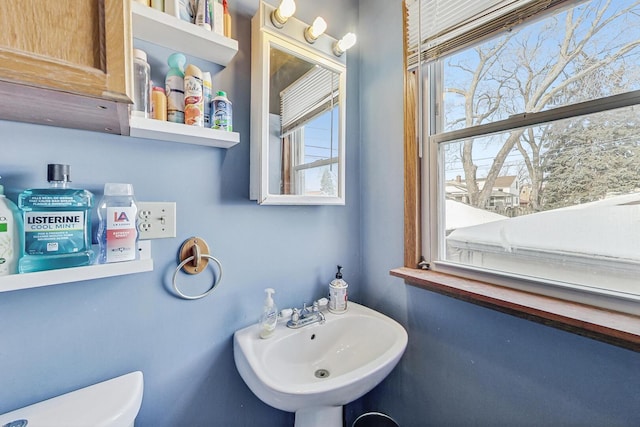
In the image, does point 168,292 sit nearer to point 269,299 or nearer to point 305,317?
point 269,299

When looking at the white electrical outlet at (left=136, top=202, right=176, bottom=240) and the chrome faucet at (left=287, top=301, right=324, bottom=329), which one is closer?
the white electrical outlet at (left=136, top=202, right=176, bottom=240)

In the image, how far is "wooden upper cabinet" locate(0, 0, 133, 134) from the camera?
404 mm

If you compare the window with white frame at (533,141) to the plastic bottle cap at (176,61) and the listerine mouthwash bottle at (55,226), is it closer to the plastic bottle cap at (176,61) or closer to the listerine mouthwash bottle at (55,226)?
the plastic bottle cap at (176,61)

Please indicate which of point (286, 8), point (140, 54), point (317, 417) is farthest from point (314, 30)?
point (317, 417)

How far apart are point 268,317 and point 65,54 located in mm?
846

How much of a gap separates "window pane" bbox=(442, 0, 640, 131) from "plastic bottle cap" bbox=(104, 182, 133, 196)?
1106 millimetres

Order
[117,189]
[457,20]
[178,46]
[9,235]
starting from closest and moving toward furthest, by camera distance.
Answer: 1. [9,235]
2. [117,189]
3. [178,46]
4. [457,20]

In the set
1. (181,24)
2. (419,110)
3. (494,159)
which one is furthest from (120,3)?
(494,159)

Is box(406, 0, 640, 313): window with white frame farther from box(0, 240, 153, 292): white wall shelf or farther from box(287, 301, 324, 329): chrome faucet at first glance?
box(0, 240, 153, 292): white wall shelf

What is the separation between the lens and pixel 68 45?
1.43ft

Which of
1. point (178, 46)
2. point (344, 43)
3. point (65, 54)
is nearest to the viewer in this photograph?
point (65, 54)

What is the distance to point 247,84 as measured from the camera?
94 centimetres

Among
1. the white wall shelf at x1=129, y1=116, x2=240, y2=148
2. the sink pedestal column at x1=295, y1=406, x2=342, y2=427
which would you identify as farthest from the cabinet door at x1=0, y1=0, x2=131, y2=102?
the sink pedestal column at x1=295, y1=406, x2=342, y2=427

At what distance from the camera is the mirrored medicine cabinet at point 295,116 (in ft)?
2.94
